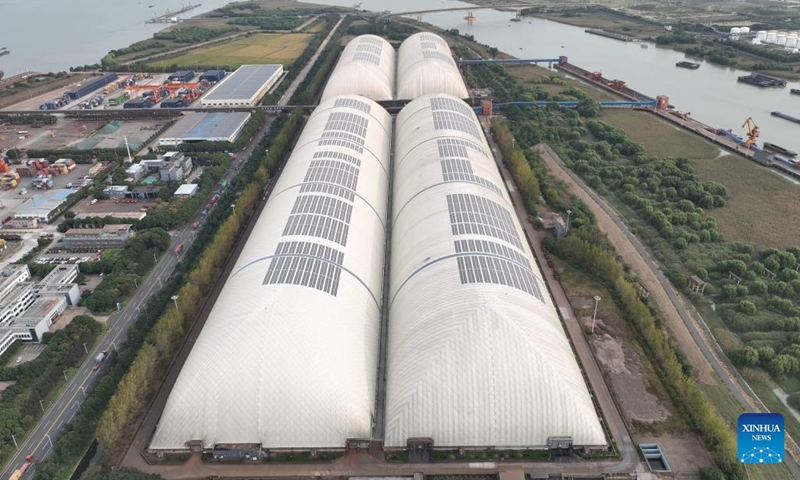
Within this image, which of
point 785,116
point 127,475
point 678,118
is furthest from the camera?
point 785,116

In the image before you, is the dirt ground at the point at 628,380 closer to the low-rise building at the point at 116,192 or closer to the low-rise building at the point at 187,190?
the low-rise building at the point at 187,190

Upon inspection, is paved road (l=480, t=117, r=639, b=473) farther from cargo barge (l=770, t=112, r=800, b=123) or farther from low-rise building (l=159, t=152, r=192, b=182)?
cargo barge (l=770, t=112, r=800, b=123)

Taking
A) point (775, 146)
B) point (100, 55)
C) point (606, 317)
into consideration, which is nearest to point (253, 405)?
point (606, 317)

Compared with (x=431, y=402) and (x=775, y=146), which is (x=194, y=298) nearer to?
(x=431, y=402)

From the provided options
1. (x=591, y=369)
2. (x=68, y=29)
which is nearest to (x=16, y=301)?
A: (x=591, y=369)

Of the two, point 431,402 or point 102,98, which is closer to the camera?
point 431,402

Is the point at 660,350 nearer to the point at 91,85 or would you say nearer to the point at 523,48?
the point at 91,85

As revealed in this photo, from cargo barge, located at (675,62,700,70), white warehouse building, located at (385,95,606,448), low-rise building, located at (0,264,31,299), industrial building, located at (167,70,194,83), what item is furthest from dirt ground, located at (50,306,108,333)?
cargo barge, located at (675,62,700,70)
